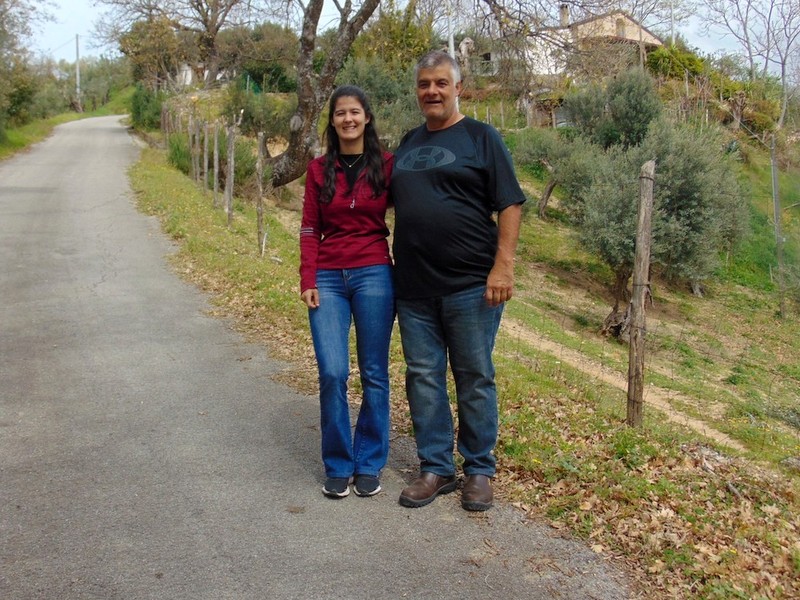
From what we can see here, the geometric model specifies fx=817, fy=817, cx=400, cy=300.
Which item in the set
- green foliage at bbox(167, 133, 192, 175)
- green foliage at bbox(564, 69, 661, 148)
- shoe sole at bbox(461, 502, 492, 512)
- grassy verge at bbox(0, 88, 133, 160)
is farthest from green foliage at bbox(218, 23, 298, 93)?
shoe sole at bbox(461, 502, 492, 512)

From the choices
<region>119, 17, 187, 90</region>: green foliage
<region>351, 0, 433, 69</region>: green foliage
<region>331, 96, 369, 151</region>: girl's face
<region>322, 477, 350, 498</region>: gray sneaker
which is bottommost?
<region>322, 477, 350, 498</region>: gray sneaker

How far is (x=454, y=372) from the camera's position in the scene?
13.2ft

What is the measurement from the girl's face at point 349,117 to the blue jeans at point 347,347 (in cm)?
65

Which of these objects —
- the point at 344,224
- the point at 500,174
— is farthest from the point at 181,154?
the point at 500,174

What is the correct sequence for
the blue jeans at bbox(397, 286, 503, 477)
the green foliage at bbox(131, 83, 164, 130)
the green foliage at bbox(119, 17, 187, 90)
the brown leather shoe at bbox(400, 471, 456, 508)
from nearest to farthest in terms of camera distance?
the blue jeans at bbox(397, 286, 503, 477)
the brown leather shoe at bbox(400, 471, 456, 508)
the green foliage at bbox(119, 17, 187, 90)
the green foliage at bbox(131, 83, 164, 130)

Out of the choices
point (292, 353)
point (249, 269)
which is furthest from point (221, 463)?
point (249, 269)

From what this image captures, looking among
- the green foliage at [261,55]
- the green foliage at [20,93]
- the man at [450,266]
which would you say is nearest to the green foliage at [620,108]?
the green foliage at [261,55]

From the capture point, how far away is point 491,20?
51.0ft

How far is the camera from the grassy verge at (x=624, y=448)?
3568 millimetres

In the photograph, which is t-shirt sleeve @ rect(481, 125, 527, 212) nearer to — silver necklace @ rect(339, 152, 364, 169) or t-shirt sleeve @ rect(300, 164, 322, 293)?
silver necklace @ rect(339, 152, 364, 169)

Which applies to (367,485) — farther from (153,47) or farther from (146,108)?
(146,108)

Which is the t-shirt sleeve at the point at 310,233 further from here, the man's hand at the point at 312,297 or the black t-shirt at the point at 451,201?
the black t-shirt at the point at 451,201

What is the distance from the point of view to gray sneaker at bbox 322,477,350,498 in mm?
4031

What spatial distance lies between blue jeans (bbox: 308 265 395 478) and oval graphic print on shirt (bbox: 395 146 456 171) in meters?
0.51
